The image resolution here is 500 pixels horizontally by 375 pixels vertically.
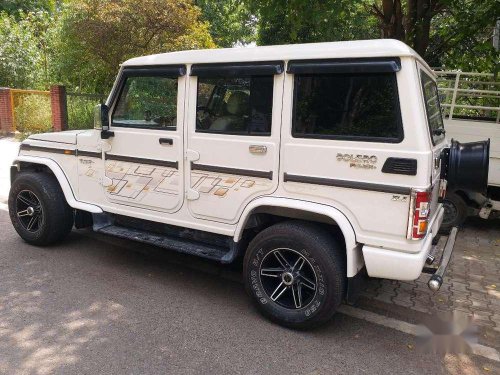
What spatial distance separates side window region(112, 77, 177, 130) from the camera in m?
3.98

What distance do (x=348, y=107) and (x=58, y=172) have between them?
3.21 metres

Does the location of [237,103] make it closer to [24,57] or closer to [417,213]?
[417,213]

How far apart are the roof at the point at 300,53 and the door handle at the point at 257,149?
688mm

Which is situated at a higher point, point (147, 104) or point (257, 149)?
point (147, 104)

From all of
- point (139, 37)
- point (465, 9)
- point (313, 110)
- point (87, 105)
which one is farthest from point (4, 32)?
point (313, 110)

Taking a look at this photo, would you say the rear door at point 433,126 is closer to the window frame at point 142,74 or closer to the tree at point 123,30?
the window frame at point 142,74

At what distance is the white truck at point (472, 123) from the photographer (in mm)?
5934

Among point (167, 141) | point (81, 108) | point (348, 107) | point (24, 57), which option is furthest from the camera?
point (24, 57)

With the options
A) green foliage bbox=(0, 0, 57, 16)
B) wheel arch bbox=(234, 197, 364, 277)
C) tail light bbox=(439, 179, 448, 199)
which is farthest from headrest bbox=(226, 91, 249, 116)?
green foliage bbox=(0, 0, 57, 16)

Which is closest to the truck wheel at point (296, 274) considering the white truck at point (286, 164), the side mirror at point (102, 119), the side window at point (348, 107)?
the white truck at point (286, 164)

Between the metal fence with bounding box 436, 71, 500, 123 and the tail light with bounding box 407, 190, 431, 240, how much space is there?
395 centimetres

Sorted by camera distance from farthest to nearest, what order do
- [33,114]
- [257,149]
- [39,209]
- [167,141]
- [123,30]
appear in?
[33,114] → [123,30] → [39,209] → [167,141] → [257,149]

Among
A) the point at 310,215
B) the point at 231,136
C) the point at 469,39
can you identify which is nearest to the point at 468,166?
the point at 310,215

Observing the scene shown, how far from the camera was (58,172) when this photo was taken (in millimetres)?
4691
